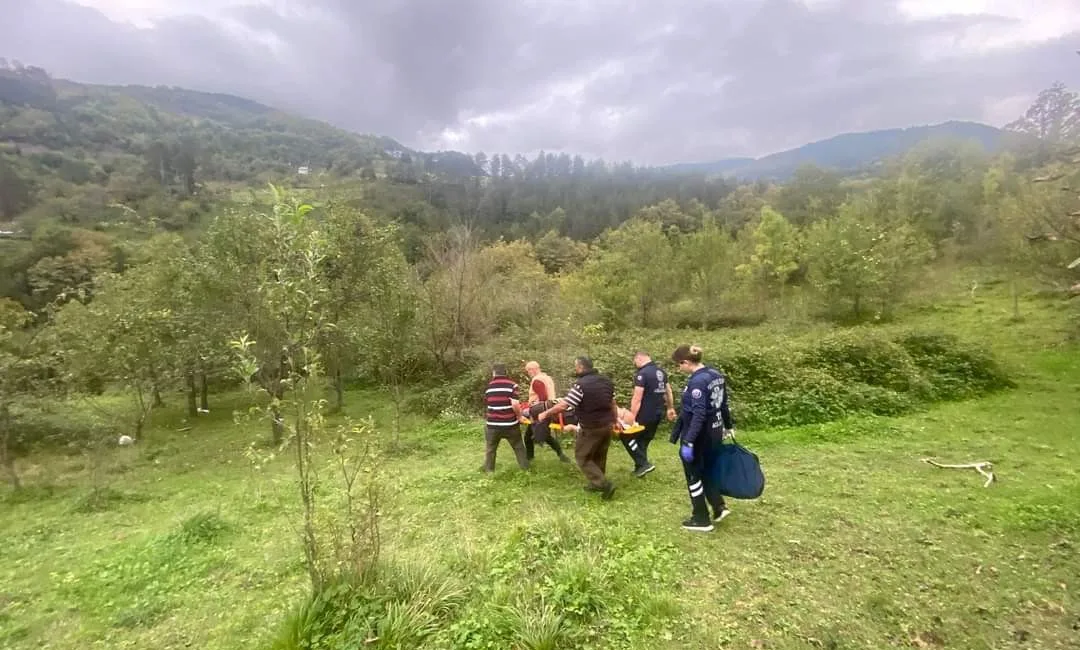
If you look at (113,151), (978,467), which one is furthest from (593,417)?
(113,151)

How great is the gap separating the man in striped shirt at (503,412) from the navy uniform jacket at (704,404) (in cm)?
349

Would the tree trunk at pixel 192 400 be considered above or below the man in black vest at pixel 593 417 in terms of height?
below

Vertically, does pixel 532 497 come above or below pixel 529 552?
below

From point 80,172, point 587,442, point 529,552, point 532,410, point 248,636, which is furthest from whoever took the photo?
point 80,172

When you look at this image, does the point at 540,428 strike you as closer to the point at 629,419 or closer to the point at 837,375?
the point at 629,419

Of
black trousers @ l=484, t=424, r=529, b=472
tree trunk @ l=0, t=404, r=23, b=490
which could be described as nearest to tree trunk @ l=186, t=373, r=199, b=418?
tree trunk @ l=0, t=404, r=23, b=490

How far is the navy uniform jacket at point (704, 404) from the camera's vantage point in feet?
A: 21.0

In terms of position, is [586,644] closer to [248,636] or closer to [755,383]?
[248,636]

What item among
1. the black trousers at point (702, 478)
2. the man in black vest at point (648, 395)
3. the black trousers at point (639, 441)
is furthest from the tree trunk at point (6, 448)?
the black trousers at point (702, 478)

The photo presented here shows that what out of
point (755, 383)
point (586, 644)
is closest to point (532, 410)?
point (586, 644)

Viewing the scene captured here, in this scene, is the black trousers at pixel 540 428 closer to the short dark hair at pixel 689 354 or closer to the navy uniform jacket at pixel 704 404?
the short dark hair at pixel 689 354

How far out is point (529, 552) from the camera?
6043 mm

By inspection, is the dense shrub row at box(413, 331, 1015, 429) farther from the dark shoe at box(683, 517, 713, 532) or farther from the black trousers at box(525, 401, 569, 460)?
the dark shoe at box(683, 517, 713, 532)

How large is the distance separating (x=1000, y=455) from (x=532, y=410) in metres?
8.21
